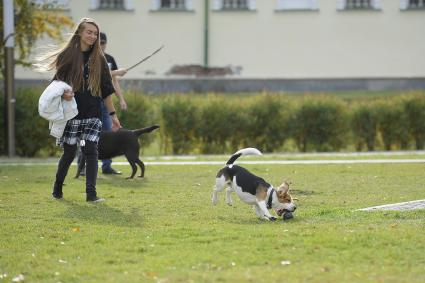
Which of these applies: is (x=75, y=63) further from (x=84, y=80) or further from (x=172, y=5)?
(x=172, y=5)

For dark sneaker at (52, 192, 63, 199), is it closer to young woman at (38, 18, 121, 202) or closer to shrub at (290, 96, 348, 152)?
young woman at (38, 18, 121, 202)

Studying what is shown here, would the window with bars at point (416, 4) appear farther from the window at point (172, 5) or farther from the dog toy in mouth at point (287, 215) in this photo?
the dog toy in mouth at point (287, 215)

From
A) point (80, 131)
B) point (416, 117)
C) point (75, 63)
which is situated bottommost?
point (416, 117)

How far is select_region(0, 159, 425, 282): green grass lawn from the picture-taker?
6.69 metres

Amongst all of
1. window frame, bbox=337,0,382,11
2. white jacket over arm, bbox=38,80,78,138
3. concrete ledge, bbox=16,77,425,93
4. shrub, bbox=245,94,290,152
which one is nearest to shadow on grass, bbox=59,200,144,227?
white jacket over arm, bbox=38,80,78,138

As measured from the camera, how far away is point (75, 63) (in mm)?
10352

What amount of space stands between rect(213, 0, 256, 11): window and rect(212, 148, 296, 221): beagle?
80.1 feet

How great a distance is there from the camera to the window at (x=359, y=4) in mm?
33750

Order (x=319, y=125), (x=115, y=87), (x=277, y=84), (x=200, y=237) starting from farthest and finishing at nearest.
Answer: (x=277, y=84) → (x=319, y=125) → (x=115, y=87) → (x=200, y=237)

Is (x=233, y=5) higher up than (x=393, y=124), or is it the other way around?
(x=233, y=5)

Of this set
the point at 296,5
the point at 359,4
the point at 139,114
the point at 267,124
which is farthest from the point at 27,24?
the point at 359,4

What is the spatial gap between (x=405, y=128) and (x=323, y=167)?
585 cm

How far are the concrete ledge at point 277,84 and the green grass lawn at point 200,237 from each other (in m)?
20.5

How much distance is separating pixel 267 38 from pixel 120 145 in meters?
20.9
